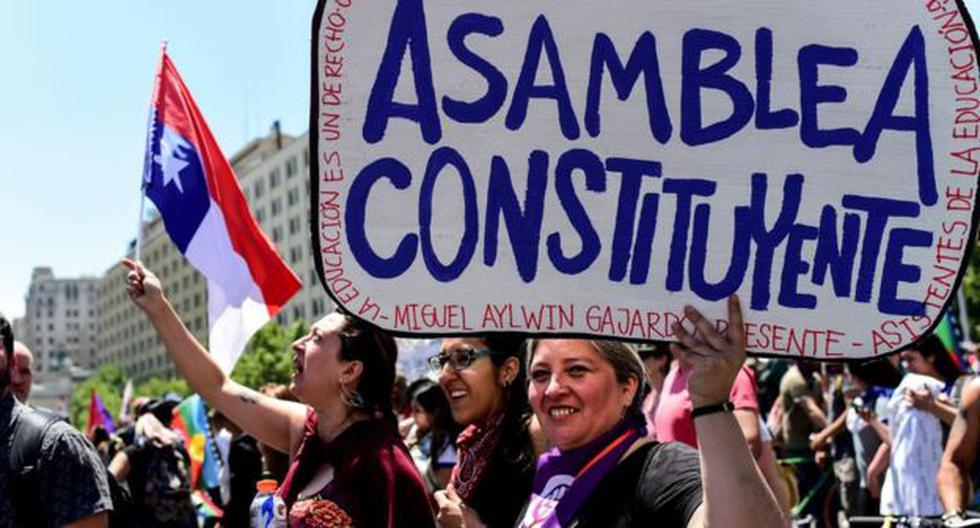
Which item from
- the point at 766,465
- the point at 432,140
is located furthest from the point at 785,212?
the point at 766,465

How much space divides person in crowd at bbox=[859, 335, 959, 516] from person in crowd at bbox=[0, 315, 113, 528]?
368 cm

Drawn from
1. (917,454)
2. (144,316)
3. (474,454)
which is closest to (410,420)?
(917,454)

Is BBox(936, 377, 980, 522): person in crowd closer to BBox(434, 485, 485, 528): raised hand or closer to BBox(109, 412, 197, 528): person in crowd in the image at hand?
BBox(434, 485, 485, 528): raised hand

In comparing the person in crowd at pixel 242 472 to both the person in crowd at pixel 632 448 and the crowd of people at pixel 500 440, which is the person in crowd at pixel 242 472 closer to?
the crowd of people at pixel 500 440

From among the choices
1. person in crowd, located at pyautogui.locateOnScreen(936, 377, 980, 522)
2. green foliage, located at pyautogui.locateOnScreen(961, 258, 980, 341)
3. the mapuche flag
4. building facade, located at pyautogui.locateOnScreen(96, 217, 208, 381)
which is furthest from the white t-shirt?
building facade, located at pyautogui.locateOnScreen(96, 217, 208, 381)

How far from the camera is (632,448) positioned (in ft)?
8.77

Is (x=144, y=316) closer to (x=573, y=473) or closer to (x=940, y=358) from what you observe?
(x=940, y=358)

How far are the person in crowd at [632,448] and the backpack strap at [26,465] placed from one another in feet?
5.50

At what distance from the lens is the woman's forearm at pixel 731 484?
2.16 m

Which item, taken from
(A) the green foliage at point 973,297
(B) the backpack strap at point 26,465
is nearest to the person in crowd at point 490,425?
(B) the backpack strap at point 26,465

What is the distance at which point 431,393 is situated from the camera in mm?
7316

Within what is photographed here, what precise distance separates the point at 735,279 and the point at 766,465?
2613mm

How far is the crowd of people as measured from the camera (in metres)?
2.42

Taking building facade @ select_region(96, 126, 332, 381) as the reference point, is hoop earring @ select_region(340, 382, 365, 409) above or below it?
below
